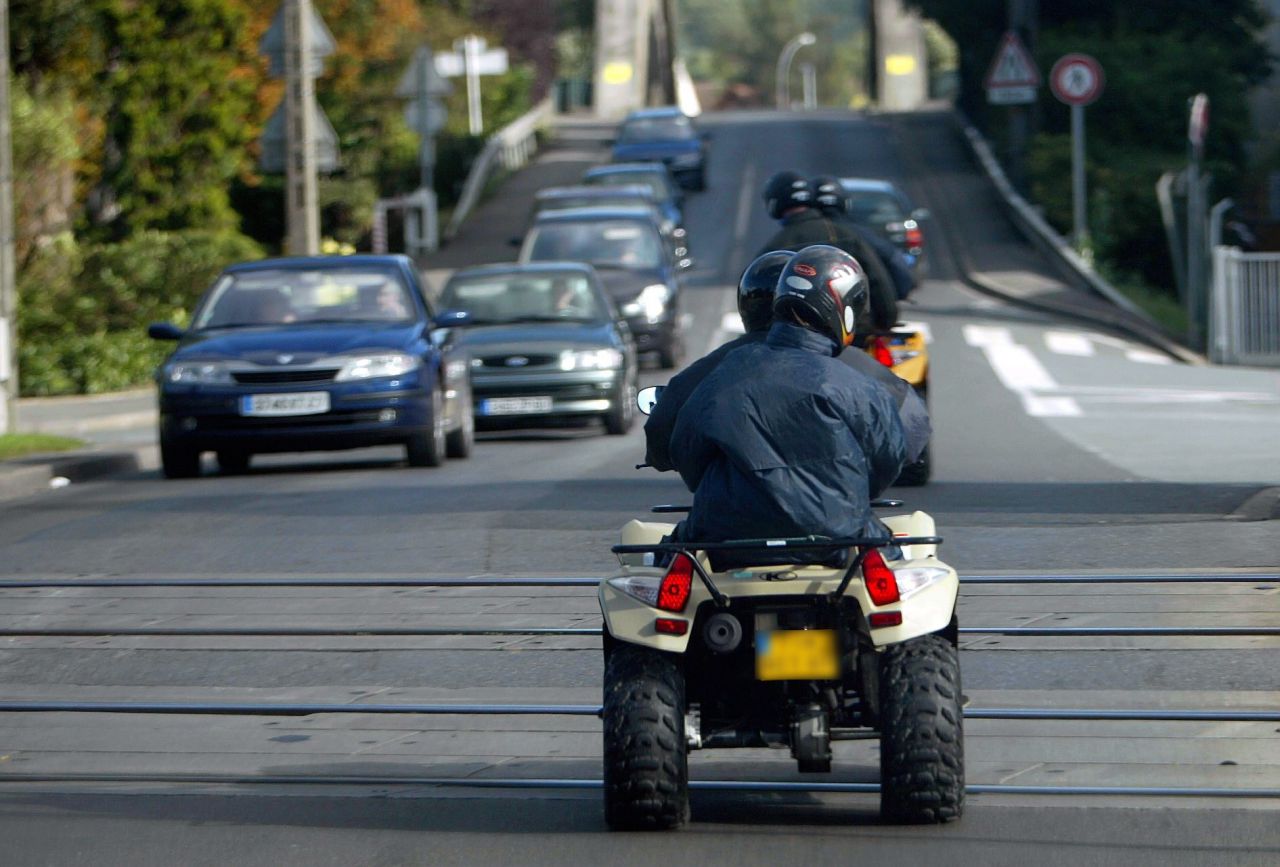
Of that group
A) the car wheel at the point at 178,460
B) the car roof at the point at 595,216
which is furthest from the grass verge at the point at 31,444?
the car roof at the point at 595,216

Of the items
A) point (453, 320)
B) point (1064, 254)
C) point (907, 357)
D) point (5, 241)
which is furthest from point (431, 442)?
point (1064, 254)

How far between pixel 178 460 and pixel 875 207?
22061 mm

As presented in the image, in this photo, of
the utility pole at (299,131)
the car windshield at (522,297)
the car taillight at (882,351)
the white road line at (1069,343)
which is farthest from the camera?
the white road line at (1069,343)

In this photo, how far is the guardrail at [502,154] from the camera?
168ft

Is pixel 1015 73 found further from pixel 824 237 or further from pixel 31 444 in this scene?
pixel 824 237

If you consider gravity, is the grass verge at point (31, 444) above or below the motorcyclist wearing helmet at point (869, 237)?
below

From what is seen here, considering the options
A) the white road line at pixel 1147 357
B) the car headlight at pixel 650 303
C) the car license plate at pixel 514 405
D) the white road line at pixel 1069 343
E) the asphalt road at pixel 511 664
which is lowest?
the white road line at pixel 1147 357

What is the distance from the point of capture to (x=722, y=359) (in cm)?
646

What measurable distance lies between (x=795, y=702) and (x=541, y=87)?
276ft

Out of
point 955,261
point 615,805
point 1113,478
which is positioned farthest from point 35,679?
point 955,261

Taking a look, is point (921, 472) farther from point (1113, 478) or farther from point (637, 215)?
point (637, 215)

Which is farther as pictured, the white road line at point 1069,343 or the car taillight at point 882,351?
the white road line at point 1069,343

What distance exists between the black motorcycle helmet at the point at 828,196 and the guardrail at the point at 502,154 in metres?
34.3

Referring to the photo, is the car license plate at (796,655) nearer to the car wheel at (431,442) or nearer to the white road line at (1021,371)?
the car wheel at (431,442)
